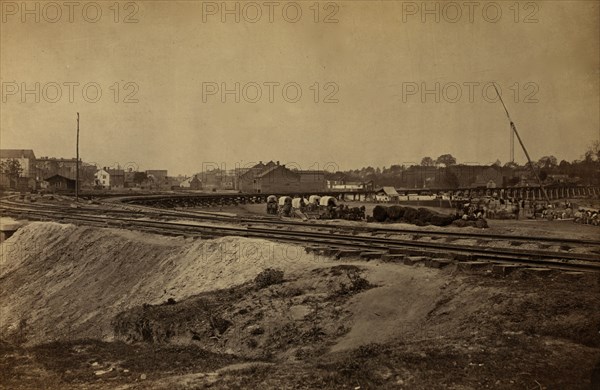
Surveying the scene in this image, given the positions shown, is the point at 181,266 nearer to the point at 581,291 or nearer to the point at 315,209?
the point at 581,291

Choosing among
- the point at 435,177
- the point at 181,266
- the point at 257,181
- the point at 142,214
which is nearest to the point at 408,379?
the point at 181,266

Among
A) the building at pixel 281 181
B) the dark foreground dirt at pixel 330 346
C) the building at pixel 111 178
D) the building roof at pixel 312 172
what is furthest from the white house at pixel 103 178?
the dark foreground dirt at pixel 330 346

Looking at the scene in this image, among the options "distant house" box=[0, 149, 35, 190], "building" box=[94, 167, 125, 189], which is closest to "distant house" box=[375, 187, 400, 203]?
"distant house" box=[0, 149, 35, 190]

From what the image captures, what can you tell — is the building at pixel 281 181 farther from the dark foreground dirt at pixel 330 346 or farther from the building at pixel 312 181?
the dark foreground dirt at pixel 330 346

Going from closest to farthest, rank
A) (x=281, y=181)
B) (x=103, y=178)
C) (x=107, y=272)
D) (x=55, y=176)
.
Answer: (x=107, y=272)
(x=55, y=176)
(x=281, y=181)
(x=103, y=178)

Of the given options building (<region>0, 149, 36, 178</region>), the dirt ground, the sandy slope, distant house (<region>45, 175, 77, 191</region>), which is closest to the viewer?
Result: the dirt ground

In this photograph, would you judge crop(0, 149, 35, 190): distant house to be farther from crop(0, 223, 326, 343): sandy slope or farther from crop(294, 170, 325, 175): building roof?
crop(0, 223, 326, 343): sandy slope

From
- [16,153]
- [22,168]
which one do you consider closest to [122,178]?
[16,153]

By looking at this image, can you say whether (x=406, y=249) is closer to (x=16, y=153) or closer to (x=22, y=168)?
(x=22, y=168)
